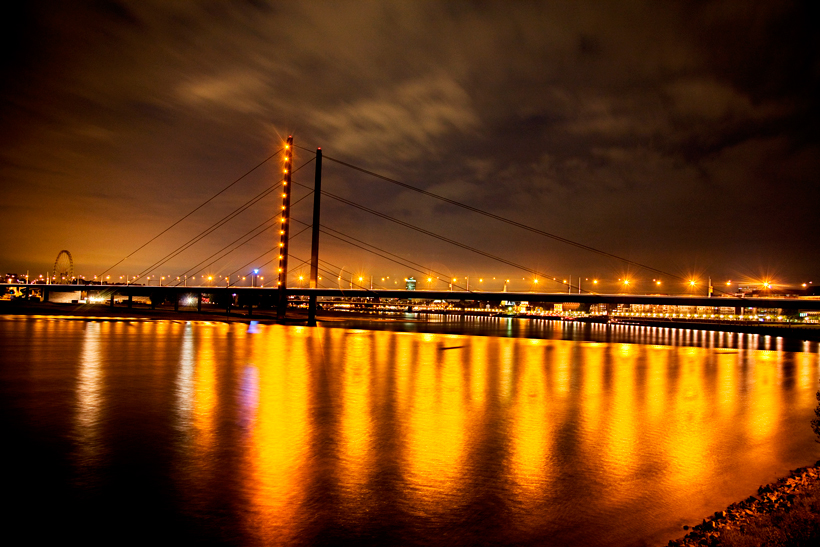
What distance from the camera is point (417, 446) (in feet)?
34.0

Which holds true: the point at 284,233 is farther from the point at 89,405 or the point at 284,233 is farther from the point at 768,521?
the point at 768,521

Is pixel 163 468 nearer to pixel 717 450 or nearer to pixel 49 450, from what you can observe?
pixel 49 450

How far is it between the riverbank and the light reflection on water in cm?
40

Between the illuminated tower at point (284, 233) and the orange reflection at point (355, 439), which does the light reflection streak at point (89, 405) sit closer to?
the orange reflection at point (355, 439)

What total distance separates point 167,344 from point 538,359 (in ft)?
73.2

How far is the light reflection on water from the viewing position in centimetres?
691

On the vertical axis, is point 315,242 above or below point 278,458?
above

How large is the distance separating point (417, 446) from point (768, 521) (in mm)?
5858

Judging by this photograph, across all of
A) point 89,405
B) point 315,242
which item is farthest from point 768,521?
point 315,242

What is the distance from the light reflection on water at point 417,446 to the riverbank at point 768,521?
0.40 metres

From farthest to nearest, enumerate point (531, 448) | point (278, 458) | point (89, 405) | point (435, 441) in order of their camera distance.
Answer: point (89, 405) → point (435, 441) → point (531, 448) → point (278, 458)

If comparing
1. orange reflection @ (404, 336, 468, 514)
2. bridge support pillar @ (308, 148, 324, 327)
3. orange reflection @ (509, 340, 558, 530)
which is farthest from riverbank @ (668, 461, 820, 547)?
bridge support pillar @ (308, 148, 324, 327)

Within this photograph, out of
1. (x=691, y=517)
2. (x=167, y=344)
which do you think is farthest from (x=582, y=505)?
(x=167, y=344)

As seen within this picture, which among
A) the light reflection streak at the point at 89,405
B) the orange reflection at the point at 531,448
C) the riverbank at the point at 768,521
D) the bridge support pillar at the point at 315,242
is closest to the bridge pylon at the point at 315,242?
the bridge support pillar at the point at 315,242
